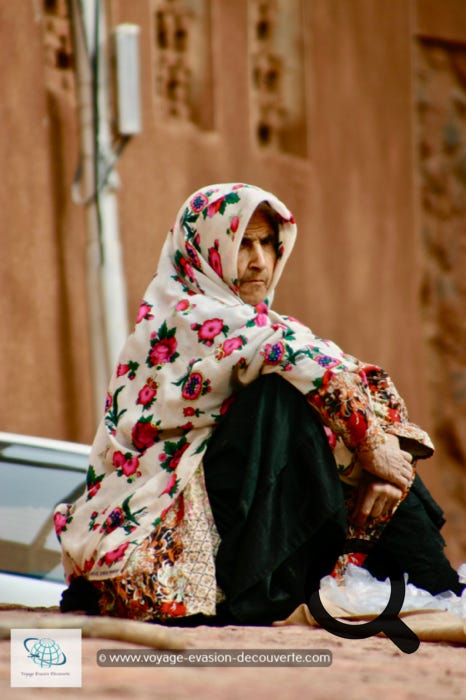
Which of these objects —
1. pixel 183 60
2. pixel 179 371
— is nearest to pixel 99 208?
pixel 183 60

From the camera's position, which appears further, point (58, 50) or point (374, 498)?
point (58, 50)

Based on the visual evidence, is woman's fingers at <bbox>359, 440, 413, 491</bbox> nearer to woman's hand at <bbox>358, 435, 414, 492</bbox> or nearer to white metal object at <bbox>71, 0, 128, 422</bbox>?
woman's hand at <bbox>358, 435, 414, 492</bbox>

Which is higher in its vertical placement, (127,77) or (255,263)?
(255,263)

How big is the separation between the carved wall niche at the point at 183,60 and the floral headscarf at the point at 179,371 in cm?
442

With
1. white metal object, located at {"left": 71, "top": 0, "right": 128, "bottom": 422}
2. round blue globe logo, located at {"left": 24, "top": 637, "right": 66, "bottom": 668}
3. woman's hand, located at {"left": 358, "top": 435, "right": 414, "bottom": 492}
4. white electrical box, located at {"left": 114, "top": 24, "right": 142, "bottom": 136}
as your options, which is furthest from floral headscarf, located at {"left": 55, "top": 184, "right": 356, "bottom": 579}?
white electrical box, located at {"left": 114, "top": 24, "right": 142, "bottom": 136}

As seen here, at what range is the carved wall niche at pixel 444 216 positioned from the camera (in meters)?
10.5

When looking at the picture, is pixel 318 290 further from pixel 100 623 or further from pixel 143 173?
pixel 100 623

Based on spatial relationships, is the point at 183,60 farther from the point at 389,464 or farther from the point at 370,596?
the point at 370,596

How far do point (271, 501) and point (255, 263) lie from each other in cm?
65

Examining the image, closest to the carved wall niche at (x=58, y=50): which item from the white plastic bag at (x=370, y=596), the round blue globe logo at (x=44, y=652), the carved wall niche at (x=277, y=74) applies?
the carved wall niche at (x=277, y=74)

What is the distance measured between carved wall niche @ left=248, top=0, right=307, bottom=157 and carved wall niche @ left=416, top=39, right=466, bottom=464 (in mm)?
1745

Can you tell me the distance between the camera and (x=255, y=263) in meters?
3.38

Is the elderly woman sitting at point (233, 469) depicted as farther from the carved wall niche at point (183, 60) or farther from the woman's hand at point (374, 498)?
the carved wall niche at point (183, 60)

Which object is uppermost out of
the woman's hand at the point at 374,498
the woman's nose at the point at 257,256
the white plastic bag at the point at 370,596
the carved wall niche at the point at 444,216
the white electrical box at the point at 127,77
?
the woman's nose at the point at 257,256
